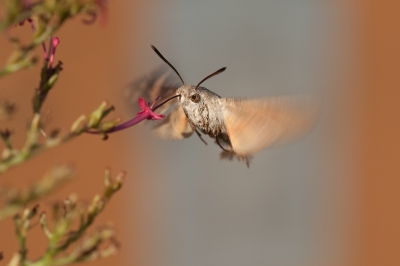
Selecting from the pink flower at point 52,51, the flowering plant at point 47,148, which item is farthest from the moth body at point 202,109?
the pink flower at point 52,51

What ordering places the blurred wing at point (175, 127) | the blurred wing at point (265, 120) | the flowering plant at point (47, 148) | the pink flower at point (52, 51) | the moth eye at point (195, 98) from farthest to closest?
the blurred wing at point (175, 127), the moth eye at point (195, 98), the blurred wing at point (265, 120), the pink flower at point (52, 51), the flowering plant at point (47, 148)

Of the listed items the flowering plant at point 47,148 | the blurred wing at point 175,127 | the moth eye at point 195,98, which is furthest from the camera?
the blurred wing at point 175,127

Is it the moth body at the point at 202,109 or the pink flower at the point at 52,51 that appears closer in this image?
the pink flower at the point at 52,51

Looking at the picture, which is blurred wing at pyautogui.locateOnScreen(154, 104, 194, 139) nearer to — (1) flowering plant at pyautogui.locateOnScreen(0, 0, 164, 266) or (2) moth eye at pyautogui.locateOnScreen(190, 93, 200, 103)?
(2) moth eye at pyautogui.locateOnScreen(190, 93, 200, 103)

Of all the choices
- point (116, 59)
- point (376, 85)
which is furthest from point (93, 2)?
point (376, 85)

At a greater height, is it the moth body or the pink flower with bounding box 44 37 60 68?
the pink flower with bounding box 44 37 60 68

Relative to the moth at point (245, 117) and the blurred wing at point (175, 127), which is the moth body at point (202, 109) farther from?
the blurred wing at point (175, 127)

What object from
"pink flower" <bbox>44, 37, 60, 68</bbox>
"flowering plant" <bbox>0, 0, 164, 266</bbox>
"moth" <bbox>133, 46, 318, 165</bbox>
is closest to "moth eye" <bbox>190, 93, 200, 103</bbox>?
"moth" <bbox>133, 46, 318, 165</bbox>

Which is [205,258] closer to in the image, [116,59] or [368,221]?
[368,221]
